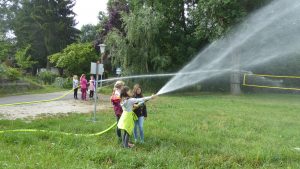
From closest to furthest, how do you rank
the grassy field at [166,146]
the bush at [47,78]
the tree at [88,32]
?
the grassy field at [166,146]
the bush at [47,78]
the tree at [88,32]

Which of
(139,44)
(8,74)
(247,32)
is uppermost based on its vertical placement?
(247,32)

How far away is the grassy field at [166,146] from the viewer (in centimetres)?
799

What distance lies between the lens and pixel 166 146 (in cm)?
966

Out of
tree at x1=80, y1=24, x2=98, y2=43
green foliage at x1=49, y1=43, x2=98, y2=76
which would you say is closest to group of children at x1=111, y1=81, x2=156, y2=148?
green foliage at x1=49, y1=43, x2=98, y2=76

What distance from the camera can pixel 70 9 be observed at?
5453 cm

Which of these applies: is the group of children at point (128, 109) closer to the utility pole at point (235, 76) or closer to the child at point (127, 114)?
the child at point (127, 114)

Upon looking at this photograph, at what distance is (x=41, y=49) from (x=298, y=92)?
36.4 metres

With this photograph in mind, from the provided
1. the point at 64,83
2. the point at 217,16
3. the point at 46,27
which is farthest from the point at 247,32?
the point at 46,27

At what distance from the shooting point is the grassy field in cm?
799

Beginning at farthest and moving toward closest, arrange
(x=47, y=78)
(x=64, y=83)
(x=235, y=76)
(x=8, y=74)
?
1. (x=47, y=78)
2. (x=64, y=83)
3. (x=235, y=76)
4. (x=8, y=74)

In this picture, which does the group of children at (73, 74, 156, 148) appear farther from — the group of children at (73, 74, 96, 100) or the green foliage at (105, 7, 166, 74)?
the green foliage at (105, 7, 166, 74)

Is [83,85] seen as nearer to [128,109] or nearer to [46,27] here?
[128,109]

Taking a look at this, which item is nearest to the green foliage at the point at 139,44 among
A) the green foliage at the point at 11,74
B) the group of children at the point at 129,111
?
the green foliage at the point at 11,74

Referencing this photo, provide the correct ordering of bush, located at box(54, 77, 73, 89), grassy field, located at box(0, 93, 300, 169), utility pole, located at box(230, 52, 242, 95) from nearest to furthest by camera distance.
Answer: grassy field, located at box(0, 93, 300, 169) → utility pole, located at box(230, 52, 242, 95) → bush, located at box(54, 77, 73, 89)
